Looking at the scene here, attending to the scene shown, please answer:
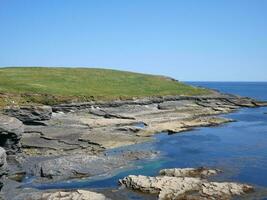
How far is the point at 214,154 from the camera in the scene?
44.5 m

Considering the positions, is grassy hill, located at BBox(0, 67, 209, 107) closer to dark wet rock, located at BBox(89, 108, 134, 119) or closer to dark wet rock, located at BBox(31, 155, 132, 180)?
dark wet rock, located at BBox(89, 108, 134, 119)

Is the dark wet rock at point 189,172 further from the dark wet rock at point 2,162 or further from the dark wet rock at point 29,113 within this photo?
the dark wet rock at point 29,113

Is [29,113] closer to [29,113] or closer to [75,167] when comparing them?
[29,113]

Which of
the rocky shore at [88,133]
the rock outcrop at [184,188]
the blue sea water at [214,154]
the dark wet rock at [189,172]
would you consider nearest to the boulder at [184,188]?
the rock outcrop at [184,188]

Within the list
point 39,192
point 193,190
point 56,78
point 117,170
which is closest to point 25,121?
point 117,170

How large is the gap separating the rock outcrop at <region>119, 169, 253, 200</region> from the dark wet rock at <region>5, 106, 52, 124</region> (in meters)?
25.4

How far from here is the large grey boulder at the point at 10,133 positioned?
118 feet

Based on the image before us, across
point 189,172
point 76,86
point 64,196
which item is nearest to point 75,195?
point 64,196

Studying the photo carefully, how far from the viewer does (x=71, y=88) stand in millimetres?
88438

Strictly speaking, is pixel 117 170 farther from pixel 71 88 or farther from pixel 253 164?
pixel 71 88

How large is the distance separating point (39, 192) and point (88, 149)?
16246 millimetres

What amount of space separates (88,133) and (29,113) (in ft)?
26.2

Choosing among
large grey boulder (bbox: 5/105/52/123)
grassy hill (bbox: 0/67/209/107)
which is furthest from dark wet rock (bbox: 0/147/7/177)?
grassy hill (bbox: 0/67/209/107)

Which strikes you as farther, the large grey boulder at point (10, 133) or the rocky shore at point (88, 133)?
the large grey boulder at point (10, 133)
